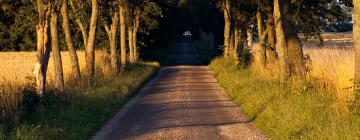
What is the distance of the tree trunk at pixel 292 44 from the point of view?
21000 mm

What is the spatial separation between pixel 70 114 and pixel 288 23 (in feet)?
33.3

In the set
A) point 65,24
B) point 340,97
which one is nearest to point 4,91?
point 340,97

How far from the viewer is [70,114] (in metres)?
14.8

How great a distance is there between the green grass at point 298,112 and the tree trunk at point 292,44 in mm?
1334

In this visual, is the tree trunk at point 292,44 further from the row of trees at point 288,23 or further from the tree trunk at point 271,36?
the tree trunk at point 271,36

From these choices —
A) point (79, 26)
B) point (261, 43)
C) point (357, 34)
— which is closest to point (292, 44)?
point (261, 43)

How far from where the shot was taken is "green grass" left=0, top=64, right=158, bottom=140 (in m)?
11.9

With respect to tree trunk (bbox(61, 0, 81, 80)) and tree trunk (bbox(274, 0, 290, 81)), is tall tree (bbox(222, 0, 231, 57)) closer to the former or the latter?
tree trunk (bbox(61, 0, 81, 80))

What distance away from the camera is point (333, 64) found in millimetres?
19328

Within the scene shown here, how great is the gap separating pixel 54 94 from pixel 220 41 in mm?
51149

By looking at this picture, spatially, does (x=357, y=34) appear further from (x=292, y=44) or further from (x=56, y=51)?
(x=56, y=51)

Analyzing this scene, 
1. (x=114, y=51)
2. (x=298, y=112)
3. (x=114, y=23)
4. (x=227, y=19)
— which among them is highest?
(x=227, y=19)

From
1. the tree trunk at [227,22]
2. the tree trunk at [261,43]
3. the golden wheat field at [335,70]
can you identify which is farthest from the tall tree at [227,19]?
the golden wheat field at [335,70]

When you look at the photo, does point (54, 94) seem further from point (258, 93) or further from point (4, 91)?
point (258, 93)
